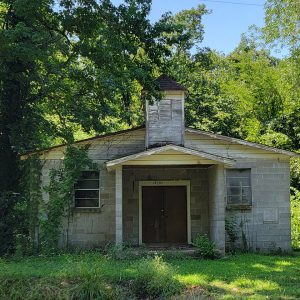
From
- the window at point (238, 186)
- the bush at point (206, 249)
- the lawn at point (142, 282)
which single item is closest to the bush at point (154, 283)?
the lawn at point (142, 282)

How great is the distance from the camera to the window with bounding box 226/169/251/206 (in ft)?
→ 53.2

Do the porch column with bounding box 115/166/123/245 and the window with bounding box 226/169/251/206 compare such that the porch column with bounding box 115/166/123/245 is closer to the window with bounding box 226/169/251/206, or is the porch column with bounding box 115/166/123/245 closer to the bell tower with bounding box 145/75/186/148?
the bell tower with bounding box 145/75/186/148

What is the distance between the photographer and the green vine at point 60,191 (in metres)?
14.8

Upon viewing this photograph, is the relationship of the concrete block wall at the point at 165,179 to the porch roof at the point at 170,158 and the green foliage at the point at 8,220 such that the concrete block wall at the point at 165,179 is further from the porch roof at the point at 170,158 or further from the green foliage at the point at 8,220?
the green foliage at the point at 8,220

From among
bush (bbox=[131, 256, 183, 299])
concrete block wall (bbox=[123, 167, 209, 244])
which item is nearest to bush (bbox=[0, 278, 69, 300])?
bush (bbox=[131, 256, 183, 299])

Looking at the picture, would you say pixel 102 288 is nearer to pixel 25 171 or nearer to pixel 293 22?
pixel 25 171

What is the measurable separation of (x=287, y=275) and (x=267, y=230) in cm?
514

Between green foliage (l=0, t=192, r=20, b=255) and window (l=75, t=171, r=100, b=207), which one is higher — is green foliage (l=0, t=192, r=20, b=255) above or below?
below

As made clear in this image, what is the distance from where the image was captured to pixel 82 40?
40.1 ft

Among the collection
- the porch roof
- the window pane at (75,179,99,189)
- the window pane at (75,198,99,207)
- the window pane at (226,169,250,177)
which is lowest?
the window pane at (75,198,99,207)

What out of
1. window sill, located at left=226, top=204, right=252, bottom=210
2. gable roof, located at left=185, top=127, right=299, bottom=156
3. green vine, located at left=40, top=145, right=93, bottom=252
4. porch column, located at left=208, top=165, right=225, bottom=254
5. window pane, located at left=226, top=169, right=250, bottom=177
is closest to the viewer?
porch column, located at left=208, top=165, right=225, bottom=254

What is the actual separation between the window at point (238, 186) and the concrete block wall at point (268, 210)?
0.18 metres

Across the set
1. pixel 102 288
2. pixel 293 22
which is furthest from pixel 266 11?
pixel 102 288

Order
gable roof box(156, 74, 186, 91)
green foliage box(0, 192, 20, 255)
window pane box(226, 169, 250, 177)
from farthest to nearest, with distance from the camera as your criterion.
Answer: window pane box(226, 169, 250, 177) < gable roof box(156, 74, 186, 91) < green foliage box(0, 192, 20, 255)
